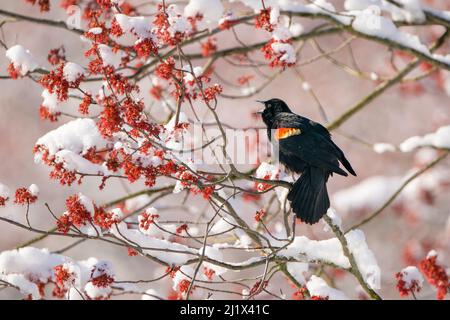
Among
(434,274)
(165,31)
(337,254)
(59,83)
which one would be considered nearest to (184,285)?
(337,254)

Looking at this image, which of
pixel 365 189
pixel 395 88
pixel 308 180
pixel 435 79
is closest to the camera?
pixel 308 180

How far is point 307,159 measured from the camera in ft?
16.3

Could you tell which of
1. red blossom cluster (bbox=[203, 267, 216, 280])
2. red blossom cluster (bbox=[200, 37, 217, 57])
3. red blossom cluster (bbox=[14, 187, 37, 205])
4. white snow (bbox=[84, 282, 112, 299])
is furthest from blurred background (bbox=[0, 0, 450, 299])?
red blossom cluster (bbox=[14, 187, 37, 205])

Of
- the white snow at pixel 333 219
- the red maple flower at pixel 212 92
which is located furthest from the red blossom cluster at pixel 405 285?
Result: the red maple flower at pixel 212 92

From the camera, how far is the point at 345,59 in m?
16.5

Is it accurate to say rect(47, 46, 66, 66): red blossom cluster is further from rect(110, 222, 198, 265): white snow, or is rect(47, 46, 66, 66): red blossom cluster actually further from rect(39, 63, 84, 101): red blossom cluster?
rect(110, 222, 198, 265): white snow

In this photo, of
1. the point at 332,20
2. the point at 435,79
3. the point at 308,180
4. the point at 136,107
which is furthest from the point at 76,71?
the point at 435,79

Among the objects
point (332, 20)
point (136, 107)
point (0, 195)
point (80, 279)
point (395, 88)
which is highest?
point (395, 88)

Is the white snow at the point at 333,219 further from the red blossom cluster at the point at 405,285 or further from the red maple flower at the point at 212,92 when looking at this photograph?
the red maple flower at the point at 212,92

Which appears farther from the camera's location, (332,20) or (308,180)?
(332,20)

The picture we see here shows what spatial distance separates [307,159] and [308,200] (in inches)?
20.8

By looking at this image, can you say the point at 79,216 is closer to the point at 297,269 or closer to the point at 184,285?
the point at 184,285

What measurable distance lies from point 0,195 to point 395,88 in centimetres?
1260
